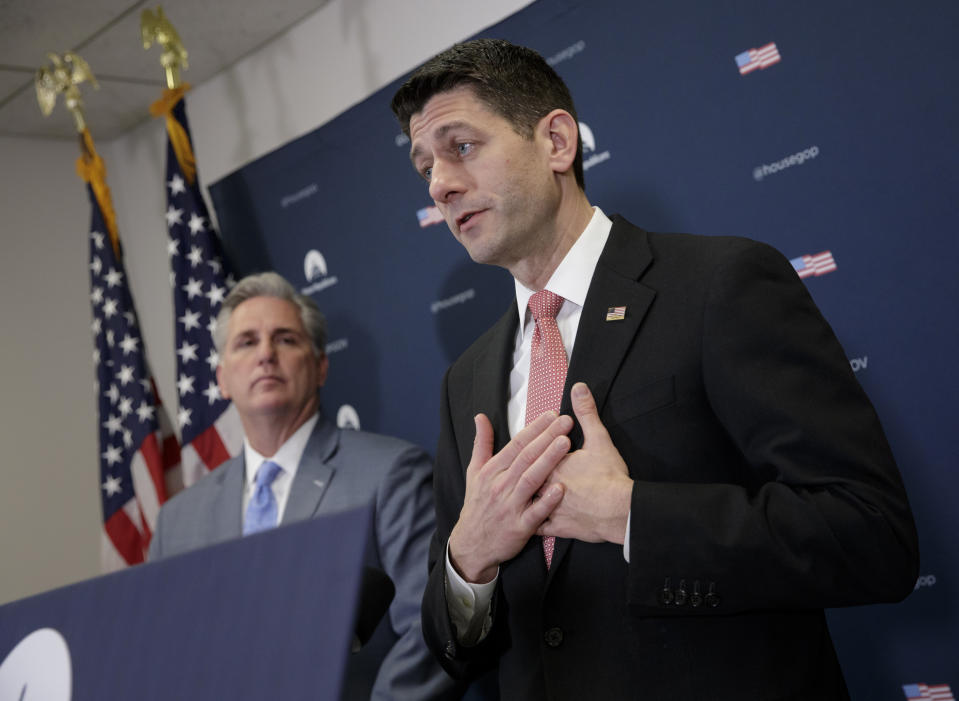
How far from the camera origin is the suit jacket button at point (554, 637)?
4.67 feet

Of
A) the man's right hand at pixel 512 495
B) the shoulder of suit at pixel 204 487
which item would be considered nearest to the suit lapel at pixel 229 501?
the shoulder of suit at pixel 204 487

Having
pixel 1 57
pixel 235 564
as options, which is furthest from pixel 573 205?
pixel 1 57

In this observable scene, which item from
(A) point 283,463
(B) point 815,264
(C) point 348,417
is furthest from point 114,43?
(B) point 815,264

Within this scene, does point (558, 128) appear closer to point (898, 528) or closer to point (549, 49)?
point (898, 528)

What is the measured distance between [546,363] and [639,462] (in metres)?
0.26

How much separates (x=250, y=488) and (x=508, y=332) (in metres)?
1.38

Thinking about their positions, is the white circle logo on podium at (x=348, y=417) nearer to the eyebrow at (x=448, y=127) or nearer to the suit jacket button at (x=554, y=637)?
the eyebrow at (x=448, y=127)

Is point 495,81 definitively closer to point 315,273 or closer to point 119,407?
point 315,273

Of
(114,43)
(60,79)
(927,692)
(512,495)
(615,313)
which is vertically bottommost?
(927,692)

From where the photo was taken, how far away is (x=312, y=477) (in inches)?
105

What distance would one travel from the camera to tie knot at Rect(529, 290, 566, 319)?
167 centimetres

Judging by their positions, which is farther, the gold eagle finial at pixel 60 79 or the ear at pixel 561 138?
the gold eagle finial at pixel 60 79

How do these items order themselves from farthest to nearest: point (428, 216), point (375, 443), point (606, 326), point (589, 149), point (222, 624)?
1. point (428, 216)
2. point (589, 149)
3. point (375, 443)
4. point (606, 326)
5. point (222, 624)

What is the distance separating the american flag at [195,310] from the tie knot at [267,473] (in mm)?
707
